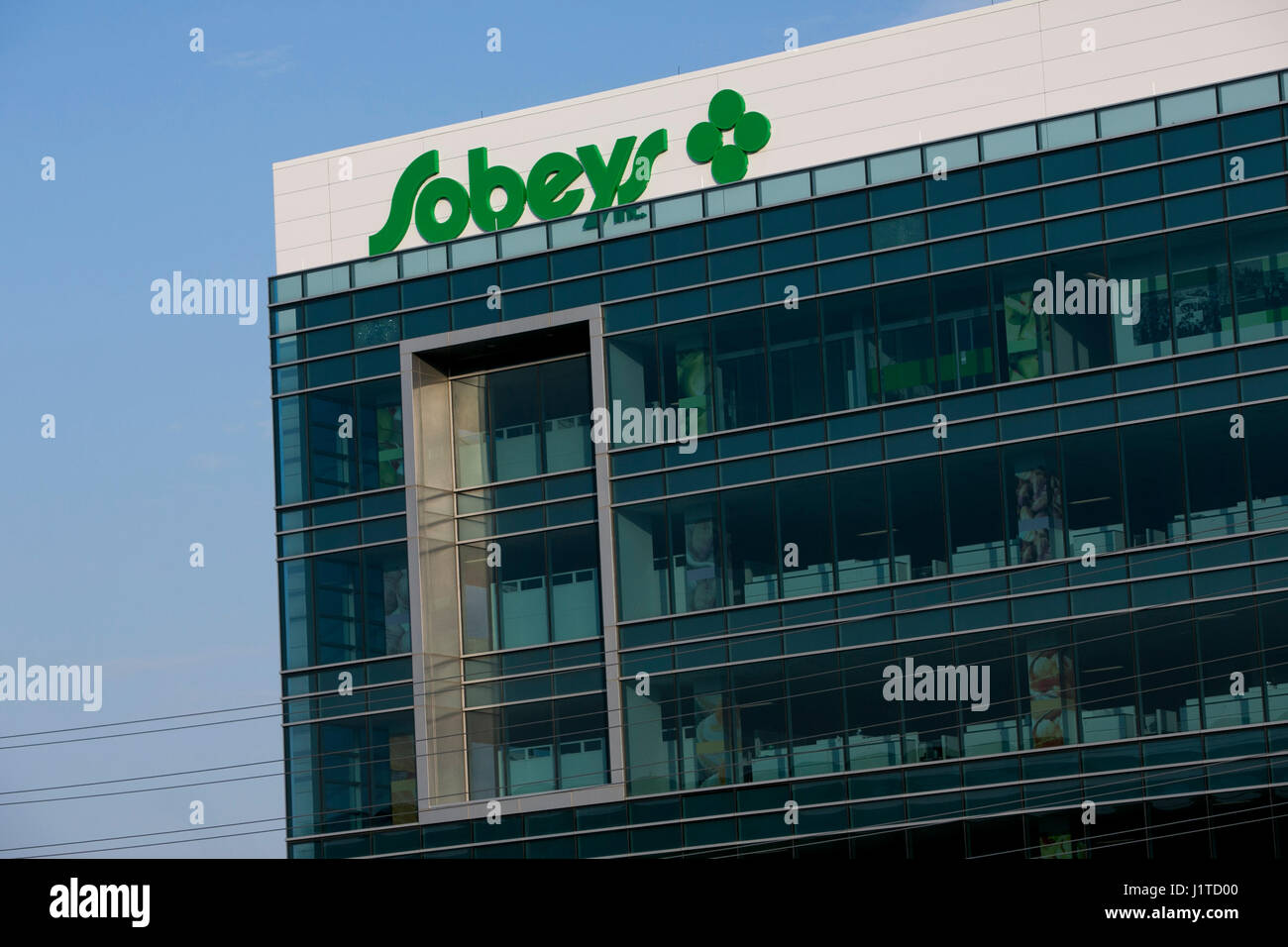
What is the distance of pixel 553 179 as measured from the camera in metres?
51.9

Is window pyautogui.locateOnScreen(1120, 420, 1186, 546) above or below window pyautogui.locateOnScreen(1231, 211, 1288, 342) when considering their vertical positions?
below

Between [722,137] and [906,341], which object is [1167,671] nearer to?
[906,341]

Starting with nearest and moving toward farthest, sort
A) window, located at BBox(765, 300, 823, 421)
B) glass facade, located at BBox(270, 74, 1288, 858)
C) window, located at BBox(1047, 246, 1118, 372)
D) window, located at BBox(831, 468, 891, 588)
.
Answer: glass facade, located at BBox(270, 74, 1288, 858)
window, located at BBox(1047, 246, 1118, 372)
window, located at BBox(831, 468, 891, 588)
window, located at BBox(765, 300, 823, 421)

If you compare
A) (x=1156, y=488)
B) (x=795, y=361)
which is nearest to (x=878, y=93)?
(x=795, y=361)

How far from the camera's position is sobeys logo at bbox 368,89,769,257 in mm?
49688

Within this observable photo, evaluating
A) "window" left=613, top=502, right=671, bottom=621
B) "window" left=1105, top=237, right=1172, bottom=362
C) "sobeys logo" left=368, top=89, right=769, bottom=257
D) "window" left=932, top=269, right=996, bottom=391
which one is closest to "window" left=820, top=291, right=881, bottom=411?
"window" left=932, top=269, right=996, bottom=391

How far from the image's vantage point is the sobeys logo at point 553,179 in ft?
163

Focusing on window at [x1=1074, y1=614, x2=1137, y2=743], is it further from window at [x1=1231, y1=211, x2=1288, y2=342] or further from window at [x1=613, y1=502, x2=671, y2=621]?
window at [x1=613, y1=502, x2=671, y2=621]

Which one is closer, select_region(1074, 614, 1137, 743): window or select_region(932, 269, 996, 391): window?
select_region(1074, 614, 1137, 743): window

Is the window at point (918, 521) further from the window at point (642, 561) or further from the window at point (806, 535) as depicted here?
the window at point (642, 561)

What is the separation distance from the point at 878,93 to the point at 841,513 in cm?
1043
